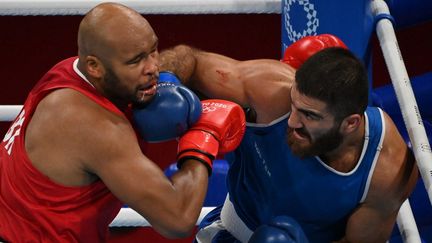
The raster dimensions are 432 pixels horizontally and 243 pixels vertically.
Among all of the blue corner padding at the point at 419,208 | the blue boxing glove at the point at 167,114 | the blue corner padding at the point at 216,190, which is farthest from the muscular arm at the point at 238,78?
the blue corner padding at the point at 419,208

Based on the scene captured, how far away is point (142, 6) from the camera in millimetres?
2607

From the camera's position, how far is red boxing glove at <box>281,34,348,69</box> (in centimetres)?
221

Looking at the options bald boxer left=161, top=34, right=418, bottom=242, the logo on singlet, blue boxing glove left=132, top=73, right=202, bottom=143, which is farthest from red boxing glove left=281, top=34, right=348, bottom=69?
the logo on singlet

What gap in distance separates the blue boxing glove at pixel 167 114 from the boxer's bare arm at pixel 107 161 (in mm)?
52

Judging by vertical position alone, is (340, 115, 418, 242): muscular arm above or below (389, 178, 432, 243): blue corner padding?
above

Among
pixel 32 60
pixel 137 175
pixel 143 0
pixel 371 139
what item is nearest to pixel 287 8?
pixel 143 0

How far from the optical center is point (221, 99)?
215 cm

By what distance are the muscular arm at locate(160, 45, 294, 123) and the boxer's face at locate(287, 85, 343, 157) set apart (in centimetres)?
7

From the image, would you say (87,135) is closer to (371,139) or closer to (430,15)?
(371,139)

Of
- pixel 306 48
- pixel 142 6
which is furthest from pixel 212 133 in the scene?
pixel 142 6

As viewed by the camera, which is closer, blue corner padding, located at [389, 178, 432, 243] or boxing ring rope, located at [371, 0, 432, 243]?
boxing ring rope, located at [371, 0, 432, 243]

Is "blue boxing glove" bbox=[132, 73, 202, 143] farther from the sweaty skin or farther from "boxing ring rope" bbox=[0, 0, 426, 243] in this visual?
"boxing ring rope" bbox=[0, 0, 426, 243]

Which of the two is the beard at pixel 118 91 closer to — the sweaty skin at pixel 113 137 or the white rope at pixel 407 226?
the sweaty skin at pixel 113 137

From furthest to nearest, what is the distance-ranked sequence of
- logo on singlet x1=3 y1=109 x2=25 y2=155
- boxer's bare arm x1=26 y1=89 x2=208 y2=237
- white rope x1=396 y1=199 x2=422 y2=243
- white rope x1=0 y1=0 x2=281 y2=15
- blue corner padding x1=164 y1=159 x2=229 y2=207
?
blue corner padding x1=164 y1=159 x2=229 y2=207 → white rope x1=0 y1=0 x2=281 y2=15 → white rope x1=396 y1=199 x2=422 y2=243 → logo on singlet x1=3 y1=109 x2=25 y2=155 → boxer's bare arm x1=26 y1=89 x2=208 y2=237
